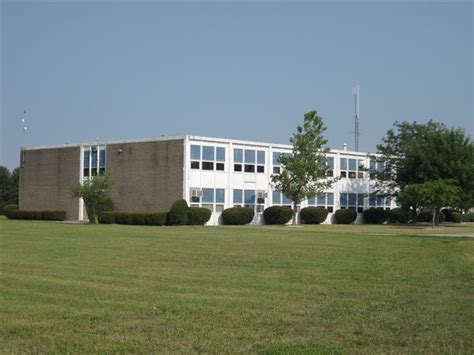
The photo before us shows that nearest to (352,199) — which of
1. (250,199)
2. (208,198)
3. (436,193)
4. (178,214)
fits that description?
(250,199)

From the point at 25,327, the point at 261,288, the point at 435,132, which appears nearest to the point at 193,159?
the point at 435,132

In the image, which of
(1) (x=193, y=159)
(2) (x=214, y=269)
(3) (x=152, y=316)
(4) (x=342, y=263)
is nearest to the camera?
(3) (x=152, y=316)

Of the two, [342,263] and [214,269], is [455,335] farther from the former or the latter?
[342,263]

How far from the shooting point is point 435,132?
61562 millimetres

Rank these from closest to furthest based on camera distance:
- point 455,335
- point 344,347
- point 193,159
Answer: point 344,347
point 455,335
point 193,159

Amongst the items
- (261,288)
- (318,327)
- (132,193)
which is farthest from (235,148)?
Answer: (318,327)

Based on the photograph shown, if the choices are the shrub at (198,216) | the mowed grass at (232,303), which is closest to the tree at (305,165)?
the shrub at (198,216)

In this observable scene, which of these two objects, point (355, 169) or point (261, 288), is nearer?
point (261, 288)

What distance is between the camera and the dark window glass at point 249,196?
197 feet

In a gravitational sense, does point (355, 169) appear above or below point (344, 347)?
above

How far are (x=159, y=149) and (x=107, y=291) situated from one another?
148ft

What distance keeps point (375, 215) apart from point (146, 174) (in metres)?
25.2

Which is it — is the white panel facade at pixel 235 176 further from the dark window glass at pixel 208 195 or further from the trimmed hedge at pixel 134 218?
the trimmed hedge at pixel 134 218

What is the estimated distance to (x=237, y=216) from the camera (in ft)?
185
